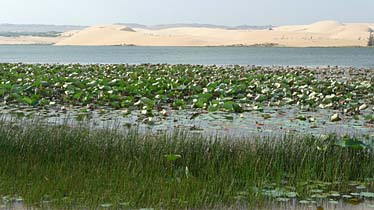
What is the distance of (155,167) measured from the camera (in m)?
7.89

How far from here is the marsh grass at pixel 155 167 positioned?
694cm

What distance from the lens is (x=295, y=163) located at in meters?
8.15

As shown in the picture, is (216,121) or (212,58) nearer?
(216,121)

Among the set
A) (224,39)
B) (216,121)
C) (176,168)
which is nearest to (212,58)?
(216,121)

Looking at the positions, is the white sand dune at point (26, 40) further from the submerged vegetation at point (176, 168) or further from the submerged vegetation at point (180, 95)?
the submerged vegetation at point (176, 168)

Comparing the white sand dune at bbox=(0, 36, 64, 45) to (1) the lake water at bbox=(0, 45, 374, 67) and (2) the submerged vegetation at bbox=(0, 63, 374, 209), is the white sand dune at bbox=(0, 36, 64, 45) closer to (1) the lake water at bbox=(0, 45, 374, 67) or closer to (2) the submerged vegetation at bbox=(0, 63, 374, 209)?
(1) the lake water at bbox=(0, 45, 374, 67)

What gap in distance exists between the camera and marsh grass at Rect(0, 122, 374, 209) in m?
6.94

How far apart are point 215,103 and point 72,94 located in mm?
3798

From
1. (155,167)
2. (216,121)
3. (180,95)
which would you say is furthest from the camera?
(180,95)

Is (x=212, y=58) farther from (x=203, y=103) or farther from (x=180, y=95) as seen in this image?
(x=203, y=103)

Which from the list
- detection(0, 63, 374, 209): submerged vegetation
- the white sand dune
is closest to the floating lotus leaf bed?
detection(0, 63, 374, 209): submerged vegetation

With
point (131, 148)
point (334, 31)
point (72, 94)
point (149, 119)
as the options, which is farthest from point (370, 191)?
point (334, 31)

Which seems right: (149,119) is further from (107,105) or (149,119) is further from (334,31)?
(334,31)

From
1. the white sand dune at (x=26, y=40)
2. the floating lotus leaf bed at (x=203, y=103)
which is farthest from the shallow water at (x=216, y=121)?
the white sand dune at (x=26, y=40)
